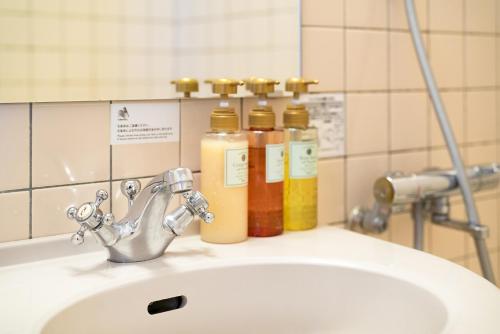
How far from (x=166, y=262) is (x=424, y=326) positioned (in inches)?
12.7

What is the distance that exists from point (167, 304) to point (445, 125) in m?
0.60

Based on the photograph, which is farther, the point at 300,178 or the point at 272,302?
the point at 300,178

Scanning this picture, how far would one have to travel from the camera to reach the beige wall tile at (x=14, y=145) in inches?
29.2

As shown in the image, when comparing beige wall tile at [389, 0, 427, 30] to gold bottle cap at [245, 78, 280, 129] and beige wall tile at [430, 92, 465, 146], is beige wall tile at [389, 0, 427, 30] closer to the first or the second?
beige wall tile at [430, 92, 465, 146]

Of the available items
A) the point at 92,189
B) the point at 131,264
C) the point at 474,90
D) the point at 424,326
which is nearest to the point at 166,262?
the point at 131,264

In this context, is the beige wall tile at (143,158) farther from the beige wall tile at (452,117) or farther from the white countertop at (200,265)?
the beige wall tile at (452,117)

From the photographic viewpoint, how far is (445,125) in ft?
3.47

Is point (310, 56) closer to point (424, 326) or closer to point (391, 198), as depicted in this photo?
point (391, 198)

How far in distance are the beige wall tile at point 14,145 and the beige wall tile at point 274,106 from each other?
1.10ft

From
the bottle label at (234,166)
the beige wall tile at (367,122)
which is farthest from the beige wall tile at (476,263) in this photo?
the bottle label at (234,166)

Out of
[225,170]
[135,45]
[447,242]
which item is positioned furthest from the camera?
[447,242]

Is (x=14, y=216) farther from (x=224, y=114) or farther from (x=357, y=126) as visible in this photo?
(x=357, y=126)

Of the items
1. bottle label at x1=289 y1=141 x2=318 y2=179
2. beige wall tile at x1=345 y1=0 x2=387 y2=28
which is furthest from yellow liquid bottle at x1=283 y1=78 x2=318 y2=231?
beige wall tile at x1=345 y1=0 x2=387 y2=28

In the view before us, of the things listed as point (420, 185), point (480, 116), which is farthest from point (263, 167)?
point (480, 116)
